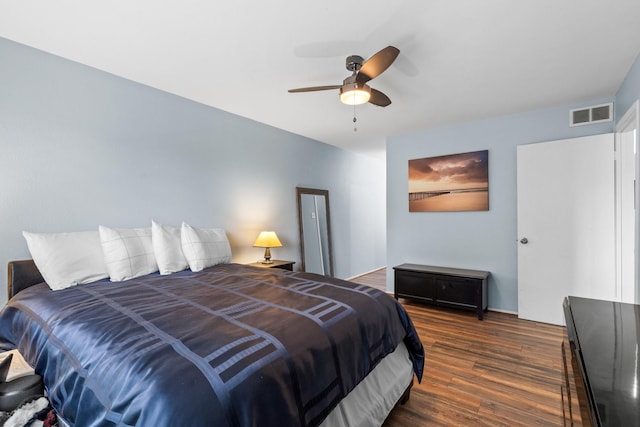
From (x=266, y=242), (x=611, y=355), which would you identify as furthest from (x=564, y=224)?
(x=266, y=242)

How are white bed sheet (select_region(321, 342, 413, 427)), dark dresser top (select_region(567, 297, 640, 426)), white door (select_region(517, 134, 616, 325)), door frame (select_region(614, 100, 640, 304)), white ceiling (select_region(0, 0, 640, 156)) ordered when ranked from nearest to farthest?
dark dresser top (select_region(567, 297, 640, 426)), white bed sheet (select_region(321, 342, 413, 427)), white ceiling (select_region(0, 0, 640, 156)), door frame (select_region(614, 100, 640, 304)), white door (select_region(517, 134, 616, 325))

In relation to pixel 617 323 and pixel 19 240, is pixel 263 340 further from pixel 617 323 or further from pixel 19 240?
pixel 19 240

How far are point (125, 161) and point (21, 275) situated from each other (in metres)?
1.16

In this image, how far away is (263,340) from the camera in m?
1.12

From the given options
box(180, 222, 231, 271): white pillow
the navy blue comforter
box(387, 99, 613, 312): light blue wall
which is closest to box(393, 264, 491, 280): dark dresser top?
box(387, 99, 613, 312): light blue wall

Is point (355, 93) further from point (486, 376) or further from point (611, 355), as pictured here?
point (486, 376)

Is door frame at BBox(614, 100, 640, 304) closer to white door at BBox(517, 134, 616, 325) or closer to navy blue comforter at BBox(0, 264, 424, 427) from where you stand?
white door at BBox(517, 134, 616, 325)

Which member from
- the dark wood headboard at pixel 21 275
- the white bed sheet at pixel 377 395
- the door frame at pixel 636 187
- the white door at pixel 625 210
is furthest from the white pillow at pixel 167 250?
the white door at pixel 625 210

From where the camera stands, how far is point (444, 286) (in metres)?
3.73

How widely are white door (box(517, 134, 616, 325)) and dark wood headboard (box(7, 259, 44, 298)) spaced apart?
15.4ft

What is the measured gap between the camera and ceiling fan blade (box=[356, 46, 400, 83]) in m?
1.83

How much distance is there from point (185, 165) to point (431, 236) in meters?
3.41

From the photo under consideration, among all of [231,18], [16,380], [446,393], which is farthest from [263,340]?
[231,18]

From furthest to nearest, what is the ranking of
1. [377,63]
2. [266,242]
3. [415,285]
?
1. [415,285]
2. [266,242]
3. [377,63]
